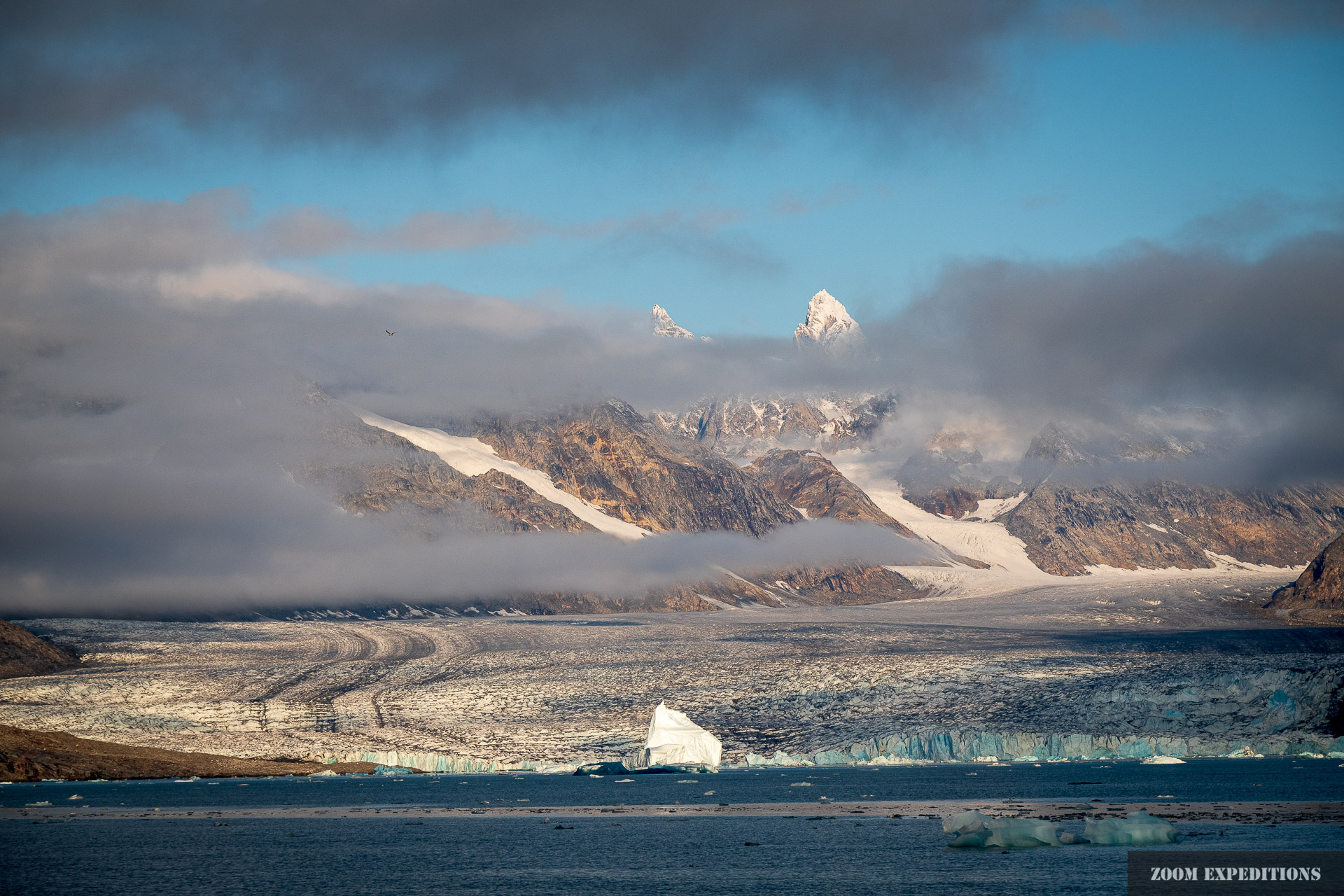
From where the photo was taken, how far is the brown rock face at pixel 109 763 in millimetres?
89188

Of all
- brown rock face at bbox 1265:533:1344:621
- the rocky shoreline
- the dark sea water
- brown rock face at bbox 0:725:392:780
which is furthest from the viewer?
brown rock face at bbox 1265:533:1344:621

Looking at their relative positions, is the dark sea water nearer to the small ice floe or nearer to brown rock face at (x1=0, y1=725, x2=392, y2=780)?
the small ice floe

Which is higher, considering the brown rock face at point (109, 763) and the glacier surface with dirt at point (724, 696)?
the glacier surface with dirt at point (724, 696)

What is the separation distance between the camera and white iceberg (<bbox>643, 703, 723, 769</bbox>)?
8481 centimetres

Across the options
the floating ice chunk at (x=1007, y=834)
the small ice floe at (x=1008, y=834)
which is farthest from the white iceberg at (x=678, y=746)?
the floating ice chunk at (x=1007, y=834)

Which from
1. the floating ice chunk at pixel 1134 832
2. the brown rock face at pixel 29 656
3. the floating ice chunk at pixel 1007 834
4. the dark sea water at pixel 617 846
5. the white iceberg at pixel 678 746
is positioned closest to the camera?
the dark sea water at pixel 617 846

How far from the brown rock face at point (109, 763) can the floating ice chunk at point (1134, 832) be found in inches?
2461

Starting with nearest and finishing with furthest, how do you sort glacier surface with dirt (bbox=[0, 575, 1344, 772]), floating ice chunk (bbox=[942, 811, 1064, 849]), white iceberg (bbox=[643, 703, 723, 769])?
floating ice chunk (bbox=[942, 811, 1064, 849]), glacier surface with dirt (bbox=[0, 575, 1344, 772]), white iceberg (bbox=[643, 703, 723, 769])

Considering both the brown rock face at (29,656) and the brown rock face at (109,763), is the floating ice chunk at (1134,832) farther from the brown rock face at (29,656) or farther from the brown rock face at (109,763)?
the brown rock face at (29,656)

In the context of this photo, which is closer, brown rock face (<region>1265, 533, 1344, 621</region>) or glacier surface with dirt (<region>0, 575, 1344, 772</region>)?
glacier surface with dirt (<region>0, 575, 1344, 772</region>)

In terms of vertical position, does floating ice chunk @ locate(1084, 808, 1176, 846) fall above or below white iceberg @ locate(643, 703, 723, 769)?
above

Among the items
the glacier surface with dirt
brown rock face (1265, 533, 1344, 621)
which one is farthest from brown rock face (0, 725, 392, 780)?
A: brown rock face (1265, 533, 1344, 621)

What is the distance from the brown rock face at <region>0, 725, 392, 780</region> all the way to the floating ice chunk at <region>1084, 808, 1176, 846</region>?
62510 millimetres

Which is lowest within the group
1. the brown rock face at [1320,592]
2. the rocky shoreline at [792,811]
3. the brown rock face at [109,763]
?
the brown rock face at [109,763]
